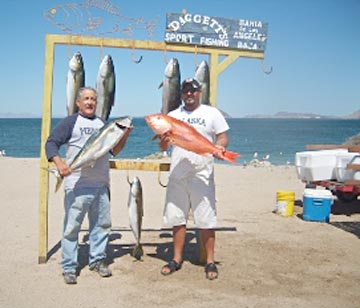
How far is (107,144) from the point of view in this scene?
431cm

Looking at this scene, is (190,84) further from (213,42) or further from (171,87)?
(213,42)

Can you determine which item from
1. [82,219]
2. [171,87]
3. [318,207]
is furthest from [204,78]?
[318,207]

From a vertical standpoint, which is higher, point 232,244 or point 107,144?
point 107,144

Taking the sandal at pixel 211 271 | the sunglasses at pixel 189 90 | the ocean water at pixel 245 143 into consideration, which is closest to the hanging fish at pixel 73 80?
the sunglasses at pixel 189 90

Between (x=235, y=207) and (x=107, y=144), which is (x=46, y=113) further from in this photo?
(x=235, y=207)

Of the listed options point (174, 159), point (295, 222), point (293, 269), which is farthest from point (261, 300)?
point (295, 222)

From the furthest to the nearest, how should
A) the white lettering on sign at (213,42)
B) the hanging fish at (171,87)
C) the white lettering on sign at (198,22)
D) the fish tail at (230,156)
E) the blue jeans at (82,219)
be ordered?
1. the white lettering on sign at (213,42)
2. the white lettering on sign at (198,22)
3. the hanging fish at (171,87)
4. the blue jeans at (82,219)
5. the fish tail at (230,156)

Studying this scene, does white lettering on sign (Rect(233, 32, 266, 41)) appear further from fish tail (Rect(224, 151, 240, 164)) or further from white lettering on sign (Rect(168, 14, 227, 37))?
fish tail (Rect(224, 151, 240, 164))

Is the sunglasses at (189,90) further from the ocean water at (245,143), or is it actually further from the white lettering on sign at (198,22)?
the ocean water at (245,143)

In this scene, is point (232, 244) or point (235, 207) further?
point (235, 207)

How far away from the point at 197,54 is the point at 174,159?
1.50 metres

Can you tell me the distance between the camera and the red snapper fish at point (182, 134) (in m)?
4.22

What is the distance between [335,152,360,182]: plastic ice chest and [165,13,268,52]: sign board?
358cm

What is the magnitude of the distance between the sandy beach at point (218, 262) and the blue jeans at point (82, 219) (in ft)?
0.81
